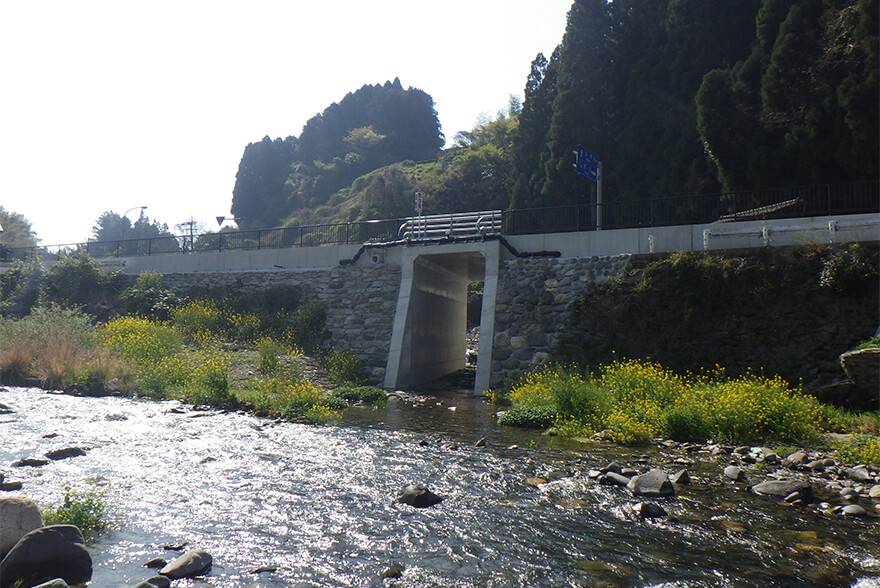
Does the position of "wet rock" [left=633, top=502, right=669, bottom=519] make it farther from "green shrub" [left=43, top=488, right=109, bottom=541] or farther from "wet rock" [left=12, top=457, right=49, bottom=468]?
"wet rock" [left=12, top=457, right=49, bottom=468]

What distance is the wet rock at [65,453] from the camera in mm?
8416

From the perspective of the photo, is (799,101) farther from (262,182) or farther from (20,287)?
(262,182)

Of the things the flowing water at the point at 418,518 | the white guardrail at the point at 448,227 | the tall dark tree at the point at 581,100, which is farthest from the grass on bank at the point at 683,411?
the tall dark tree at the point at 581,100

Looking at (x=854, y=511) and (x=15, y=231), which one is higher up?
(x=15, y=231)

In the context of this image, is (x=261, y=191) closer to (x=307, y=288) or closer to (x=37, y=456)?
(x=307, y=288)

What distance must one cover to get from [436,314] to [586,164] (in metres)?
7.79

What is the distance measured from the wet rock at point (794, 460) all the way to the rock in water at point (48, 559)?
8.61 metres

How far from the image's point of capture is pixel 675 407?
10.8m

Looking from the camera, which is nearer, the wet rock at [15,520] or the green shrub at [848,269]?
the wet rock at [15,520]

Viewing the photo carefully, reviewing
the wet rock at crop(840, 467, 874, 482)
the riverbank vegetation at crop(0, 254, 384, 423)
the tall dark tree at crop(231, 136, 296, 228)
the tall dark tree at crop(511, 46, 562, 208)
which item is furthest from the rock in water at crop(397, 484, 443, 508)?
the tall dark tree at crop(231, 136, 296, 228)

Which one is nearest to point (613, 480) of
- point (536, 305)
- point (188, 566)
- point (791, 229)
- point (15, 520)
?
point (188, 566)

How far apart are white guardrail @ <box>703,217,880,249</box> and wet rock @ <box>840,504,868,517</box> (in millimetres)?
9526

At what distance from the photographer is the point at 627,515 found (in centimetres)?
632

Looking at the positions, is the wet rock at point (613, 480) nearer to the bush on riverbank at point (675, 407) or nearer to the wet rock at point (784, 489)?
the wet rock at point (784, 489)
